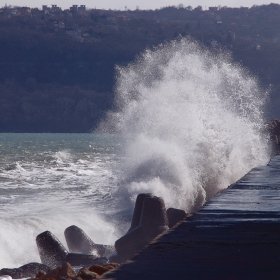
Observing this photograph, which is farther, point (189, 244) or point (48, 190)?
point (48, 190)

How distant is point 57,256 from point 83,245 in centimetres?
115

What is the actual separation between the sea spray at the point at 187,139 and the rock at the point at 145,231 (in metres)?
6.15

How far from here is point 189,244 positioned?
187 inches

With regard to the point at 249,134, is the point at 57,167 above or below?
below

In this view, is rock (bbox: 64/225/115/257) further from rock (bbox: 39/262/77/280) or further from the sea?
rock (bbox: 39/262/77/280)

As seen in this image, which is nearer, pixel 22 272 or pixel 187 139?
pixel 22 272

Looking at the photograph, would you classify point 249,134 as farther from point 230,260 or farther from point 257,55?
point 257,55

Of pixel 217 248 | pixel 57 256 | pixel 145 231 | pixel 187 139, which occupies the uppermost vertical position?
pixel 217 248

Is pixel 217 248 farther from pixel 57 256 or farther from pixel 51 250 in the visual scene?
pixel 51 250

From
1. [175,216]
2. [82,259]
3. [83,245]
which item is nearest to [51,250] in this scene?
[82,259]

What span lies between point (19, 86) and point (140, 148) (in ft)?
369

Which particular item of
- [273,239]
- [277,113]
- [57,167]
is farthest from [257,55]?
[273,239]

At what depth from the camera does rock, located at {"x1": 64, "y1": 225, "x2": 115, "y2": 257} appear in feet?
35.9

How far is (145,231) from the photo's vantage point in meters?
9.62
